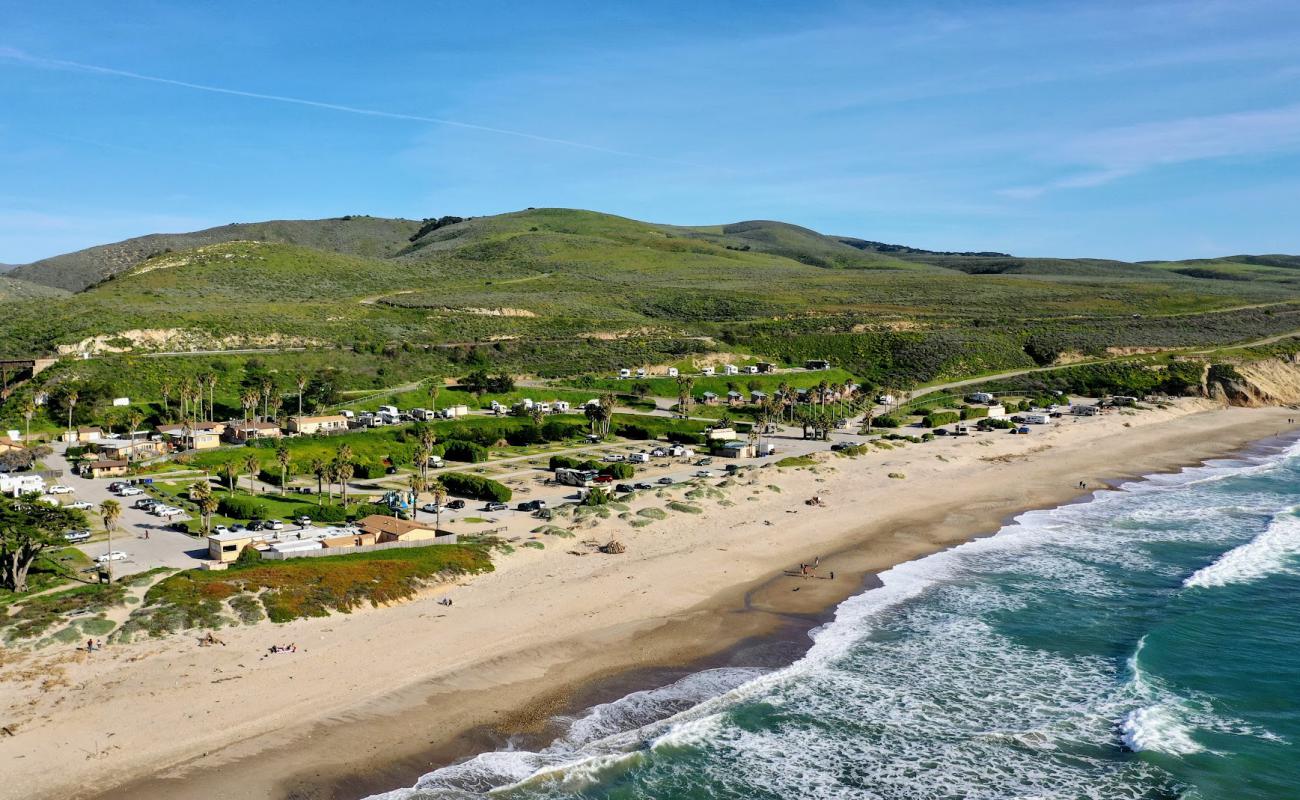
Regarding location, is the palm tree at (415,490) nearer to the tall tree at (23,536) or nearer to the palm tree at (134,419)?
the tall tree at (23,536)

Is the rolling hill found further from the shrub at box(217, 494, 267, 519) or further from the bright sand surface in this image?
the bright sand surface

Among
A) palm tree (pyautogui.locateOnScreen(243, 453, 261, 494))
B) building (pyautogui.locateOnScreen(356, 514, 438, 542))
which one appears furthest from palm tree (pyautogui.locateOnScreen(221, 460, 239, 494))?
building (pyautogui.locateOnScreen(356, 514, 438, 542))

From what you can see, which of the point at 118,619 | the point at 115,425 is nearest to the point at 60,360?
the point at 115,425

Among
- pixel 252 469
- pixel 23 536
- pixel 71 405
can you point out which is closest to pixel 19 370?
pixel 71 405

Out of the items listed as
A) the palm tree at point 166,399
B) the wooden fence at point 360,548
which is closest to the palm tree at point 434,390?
the palm tree at point 166,399

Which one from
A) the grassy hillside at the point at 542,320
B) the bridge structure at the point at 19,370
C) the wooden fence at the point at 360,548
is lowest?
the wooden fence at the point at 360,548

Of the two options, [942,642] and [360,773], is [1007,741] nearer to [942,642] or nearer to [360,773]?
[942,642]
